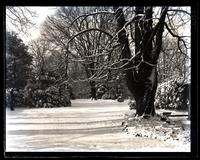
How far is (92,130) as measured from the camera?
3.62m

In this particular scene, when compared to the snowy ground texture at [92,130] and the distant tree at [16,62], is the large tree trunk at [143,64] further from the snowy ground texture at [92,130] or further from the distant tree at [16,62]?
the distant tree at [16,62]

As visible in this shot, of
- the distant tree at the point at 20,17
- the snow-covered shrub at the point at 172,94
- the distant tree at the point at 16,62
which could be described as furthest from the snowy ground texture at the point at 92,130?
the distant tree at the point at 20,17

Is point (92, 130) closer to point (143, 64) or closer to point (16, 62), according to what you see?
point (143, 64)

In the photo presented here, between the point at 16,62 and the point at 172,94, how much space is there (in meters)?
1.56

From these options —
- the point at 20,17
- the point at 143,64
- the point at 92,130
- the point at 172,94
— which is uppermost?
the point at 20,17

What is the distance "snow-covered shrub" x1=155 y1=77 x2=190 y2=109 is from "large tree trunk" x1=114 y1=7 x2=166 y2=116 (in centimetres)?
7

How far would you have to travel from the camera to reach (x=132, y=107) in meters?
3.64

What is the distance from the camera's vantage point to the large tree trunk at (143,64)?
3.62 meters

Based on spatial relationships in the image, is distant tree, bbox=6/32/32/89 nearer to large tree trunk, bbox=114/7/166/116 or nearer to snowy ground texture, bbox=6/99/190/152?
snowy ground texture, bbox=6/99/190/152

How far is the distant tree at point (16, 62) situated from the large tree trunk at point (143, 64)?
94 centimetres

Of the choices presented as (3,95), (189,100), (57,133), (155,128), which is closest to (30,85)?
(3,95)

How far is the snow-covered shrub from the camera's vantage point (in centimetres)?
360

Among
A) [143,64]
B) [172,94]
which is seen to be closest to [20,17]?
[143,64]
